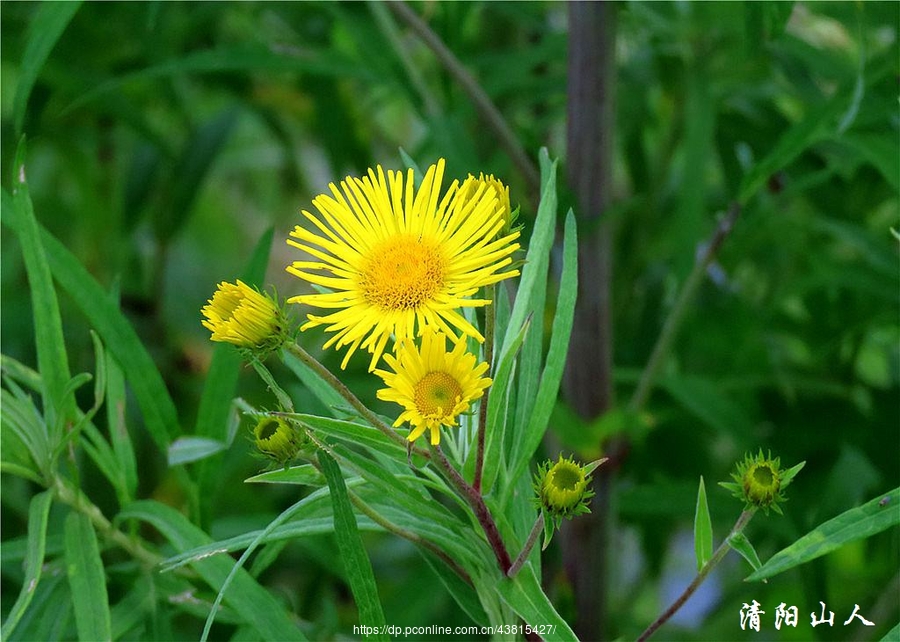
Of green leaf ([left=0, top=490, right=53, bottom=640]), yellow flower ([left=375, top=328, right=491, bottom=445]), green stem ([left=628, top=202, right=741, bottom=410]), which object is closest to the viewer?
yellow flower ([left=375, top=328, right=491, bottom=445])

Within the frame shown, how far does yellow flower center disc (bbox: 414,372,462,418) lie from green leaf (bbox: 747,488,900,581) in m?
0.15

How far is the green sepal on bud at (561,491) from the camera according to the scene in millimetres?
364

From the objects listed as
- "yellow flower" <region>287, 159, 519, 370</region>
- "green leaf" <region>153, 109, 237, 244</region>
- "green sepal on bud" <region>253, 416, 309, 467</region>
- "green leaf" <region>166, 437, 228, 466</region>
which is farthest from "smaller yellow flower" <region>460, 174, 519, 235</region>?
"green leaf" <region>153, 109, 237, 244</region>

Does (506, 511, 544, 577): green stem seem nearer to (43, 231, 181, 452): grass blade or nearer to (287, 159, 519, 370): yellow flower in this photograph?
(287, 159, 519, 370): yellow flower

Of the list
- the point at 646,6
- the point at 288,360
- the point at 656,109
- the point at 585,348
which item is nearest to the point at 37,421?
the point at 288,360

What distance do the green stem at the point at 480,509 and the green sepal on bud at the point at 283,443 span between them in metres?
0.05

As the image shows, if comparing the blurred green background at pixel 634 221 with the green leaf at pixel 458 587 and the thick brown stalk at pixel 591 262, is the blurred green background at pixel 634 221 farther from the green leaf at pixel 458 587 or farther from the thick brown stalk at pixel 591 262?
the green leaf at pixel 458 587

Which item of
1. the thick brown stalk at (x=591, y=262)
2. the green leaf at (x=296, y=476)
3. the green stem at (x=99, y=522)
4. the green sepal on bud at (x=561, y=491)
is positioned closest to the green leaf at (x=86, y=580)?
the green stem at (x=99, y=522)

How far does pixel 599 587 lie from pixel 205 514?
1.05 feet

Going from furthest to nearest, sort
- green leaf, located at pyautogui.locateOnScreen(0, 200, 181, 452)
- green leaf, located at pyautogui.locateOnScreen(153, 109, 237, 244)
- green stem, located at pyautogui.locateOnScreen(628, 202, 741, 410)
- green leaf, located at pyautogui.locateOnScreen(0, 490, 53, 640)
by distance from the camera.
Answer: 1. green leaf, located at pyautogui.locateOnScreen(153, 109, 237, 244)
2. green stem, located at pyautogui.locateOnScreen(628, 202, 741, 410)
3. green leaf, located at pyautogui.locateOnScreen(0, 200, 181, 452)
4. green leaf, located at pyautogui.locateOnScreen(0, 490, 53, 640)

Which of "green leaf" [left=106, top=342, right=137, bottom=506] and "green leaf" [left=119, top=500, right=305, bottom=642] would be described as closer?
"green leaf" [left=119, top=500, right=305, bottom=642]

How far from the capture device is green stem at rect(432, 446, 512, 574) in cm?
39

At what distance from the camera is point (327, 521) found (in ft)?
1.46

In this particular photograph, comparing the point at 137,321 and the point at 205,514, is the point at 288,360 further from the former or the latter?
the point at 137,321
